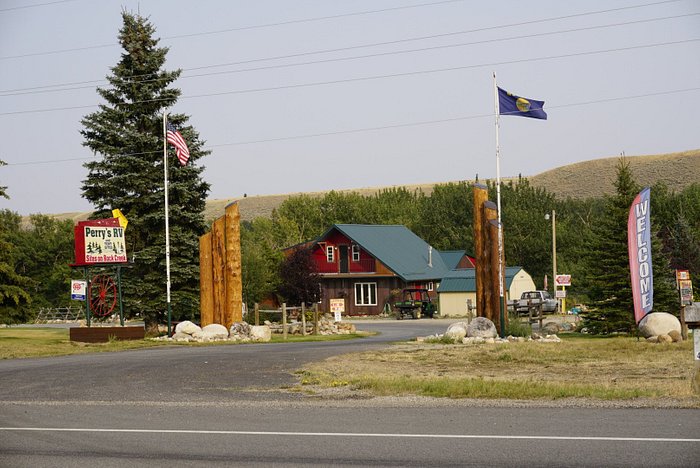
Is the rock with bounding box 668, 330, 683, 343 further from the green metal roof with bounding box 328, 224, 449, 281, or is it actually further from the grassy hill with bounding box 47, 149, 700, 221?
the grassy hill with bounding box 47, 149, 700, 221

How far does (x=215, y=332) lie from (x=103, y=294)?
797 cm

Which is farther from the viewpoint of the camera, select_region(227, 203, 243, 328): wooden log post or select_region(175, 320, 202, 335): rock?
select_region(227, 203, 243, 328): wooden log post

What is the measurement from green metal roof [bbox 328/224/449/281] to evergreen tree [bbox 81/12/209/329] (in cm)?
Answer: 3038

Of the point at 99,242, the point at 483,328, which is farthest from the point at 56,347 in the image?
the point at 483,328

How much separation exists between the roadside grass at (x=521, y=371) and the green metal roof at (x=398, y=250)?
137 ft

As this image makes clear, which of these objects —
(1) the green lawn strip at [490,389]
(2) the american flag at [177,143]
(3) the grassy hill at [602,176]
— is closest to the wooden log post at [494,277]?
(1) the green lawn strip at [490,389]

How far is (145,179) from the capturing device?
41812mm

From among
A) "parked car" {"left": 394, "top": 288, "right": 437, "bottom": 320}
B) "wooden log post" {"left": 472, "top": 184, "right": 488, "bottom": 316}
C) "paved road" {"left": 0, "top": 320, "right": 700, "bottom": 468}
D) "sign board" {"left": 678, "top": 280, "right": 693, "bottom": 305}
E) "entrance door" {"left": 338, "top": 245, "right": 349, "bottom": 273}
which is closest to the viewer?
"paved road" {"left": 0, "top": 320, "right": 700, "bottom": 468}

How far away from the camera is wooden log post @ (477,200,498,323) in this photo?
31750 mm

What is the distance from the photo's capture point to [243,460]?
415 inches

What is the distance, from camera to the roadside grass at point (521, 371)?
16500 mm

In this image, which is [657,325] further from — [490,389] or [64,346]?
[64,346]

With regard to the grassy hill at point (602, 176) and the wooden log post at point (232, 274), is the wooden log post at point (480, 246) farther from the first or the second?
the grassy hill at point (602, 176)

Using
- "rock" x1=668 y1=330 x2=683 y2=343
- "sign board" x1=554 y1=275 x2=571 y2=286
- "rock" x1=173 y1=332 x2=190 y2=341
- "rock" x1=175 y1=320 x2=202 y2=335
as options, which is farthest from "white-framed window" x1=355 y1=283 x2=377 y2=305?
"rock" x1=668 y1=330 x2=683 y2=343
